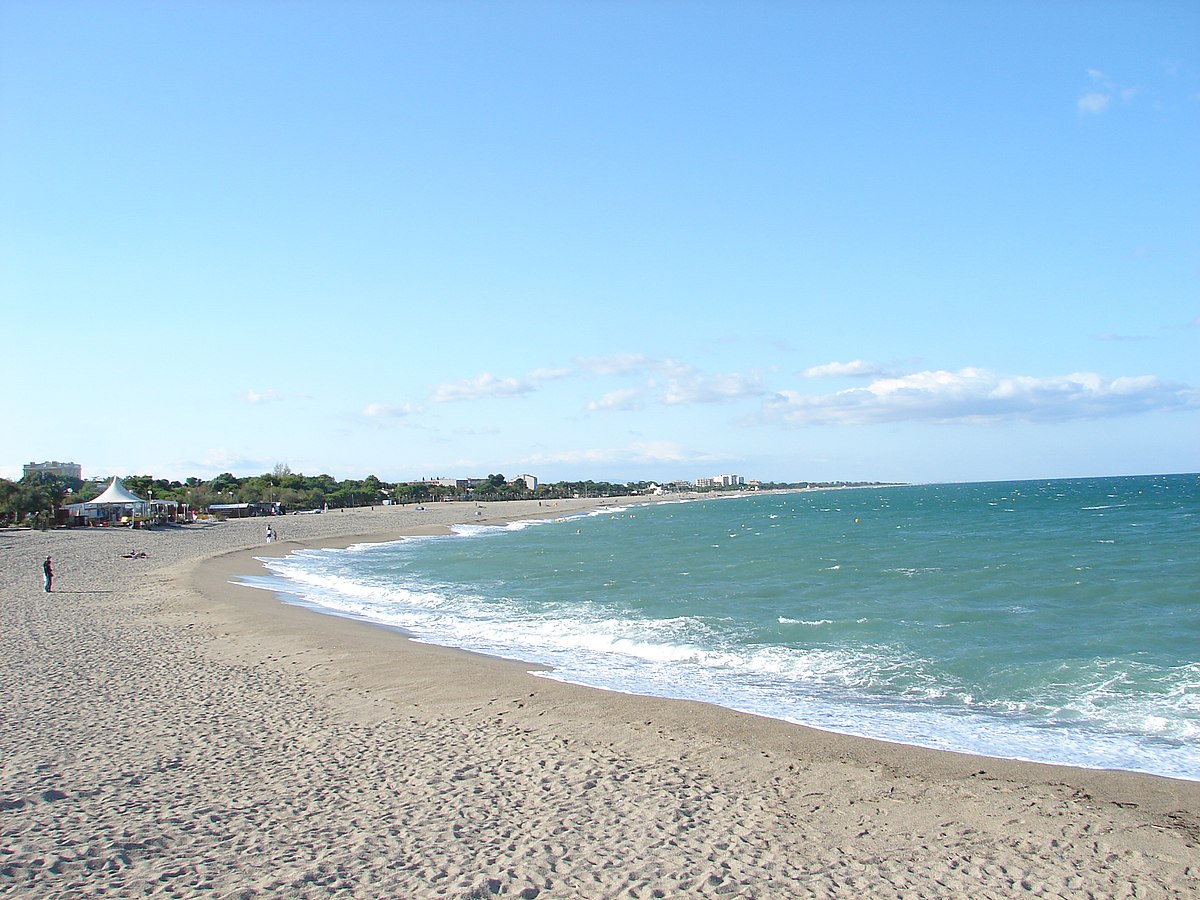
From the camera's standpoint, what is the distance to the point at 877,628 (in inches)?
715

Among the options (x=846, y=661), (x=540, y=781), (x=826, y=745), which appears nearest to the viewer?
(x=540, y=781)

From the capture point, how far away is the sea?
11.1m

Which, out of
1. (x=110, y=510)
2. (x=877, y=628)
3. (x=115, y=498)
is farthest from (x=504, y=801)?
(x=110, y=510)

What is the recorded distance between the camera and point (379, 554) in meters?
45.2

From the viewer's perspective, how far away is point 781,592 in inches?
968

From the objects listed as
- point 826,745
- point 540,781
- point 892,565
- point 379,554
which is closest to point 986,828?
point 826,745

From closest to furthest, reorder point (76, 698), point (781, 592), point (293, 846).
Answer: point (293, 846) → point (76, 698) → point (781, 592)

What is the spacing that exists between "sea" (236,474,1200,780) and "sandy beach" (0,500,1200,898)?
1.66 m

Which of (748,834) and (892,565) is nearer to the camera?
(748,834)

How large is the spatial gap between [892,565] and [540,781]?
26120mm

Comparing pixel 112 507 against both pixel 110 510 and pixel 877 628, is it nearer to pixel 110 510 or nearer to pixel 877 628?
pixel 110 510

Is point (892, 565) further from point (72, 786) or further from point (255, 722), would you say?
point (72, 786)

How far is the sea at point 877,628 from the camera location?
1112 cm

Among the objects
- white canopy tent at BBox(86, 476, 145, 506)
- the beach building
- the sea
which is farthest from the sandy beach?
the beach building
